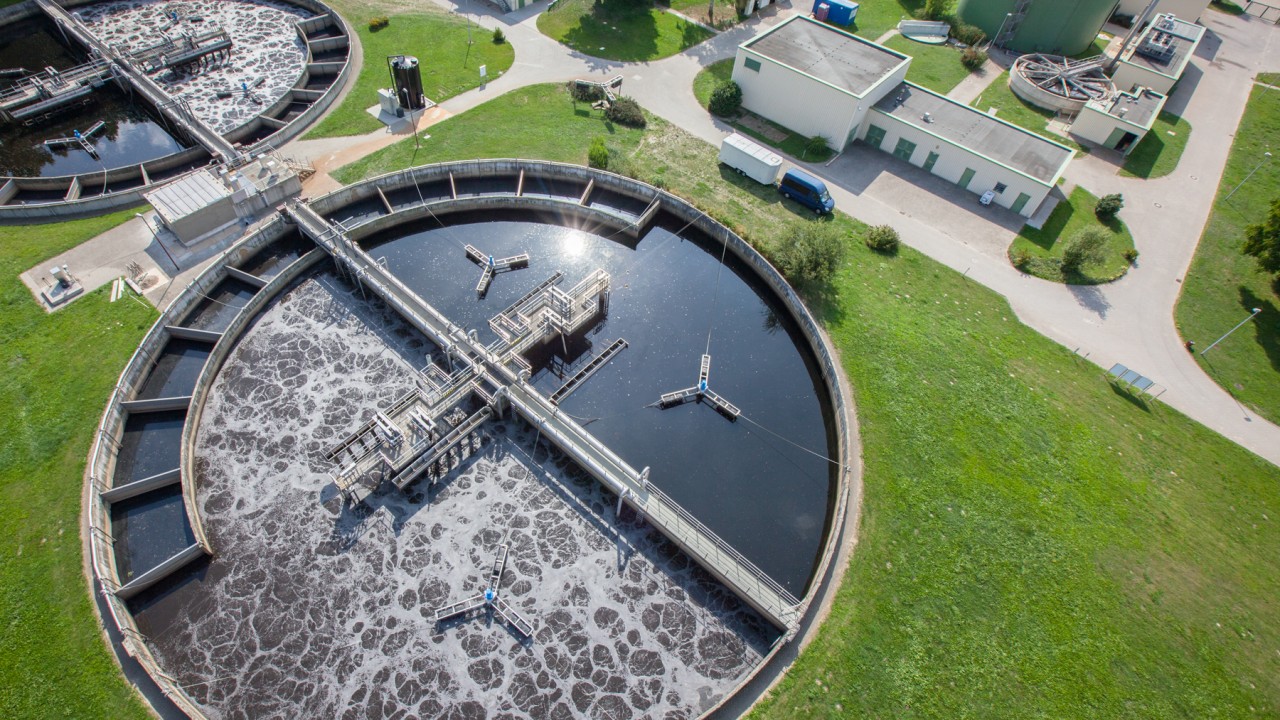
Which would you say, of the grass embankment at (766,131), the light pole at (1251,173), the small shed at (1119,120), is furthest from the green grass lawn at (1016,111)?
the grass embankment at (766,131)

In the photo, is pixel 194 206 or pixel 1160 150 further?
pixel 1160 150

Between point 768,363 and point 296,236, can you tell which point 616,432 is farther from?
point 296,236

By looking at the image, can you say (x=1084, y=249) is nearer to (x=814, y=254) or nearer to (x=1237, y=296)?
(x=1237, y=296)

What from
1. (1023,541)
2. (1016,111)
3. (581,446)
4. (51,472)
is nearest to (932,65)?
(1016,111)

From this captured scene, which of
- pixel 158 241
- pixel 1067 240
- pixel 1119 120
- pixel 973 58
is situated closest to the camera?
pixel 158 241

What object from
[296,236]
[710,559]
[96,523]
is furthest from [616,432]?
[296,236]

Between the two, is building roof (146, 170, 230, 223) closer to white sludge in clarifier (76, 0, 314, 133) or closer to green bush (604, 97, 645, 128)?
white sludge in clarifier (76, 0, 314, 133)

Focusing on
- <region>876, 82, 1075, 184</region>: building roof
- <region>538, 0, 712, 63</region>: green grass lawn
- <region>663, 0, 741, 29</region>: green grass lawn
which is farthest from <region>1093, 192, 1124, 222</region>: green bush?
<region>663, 0, 741, 29</region>: green grass lawn
